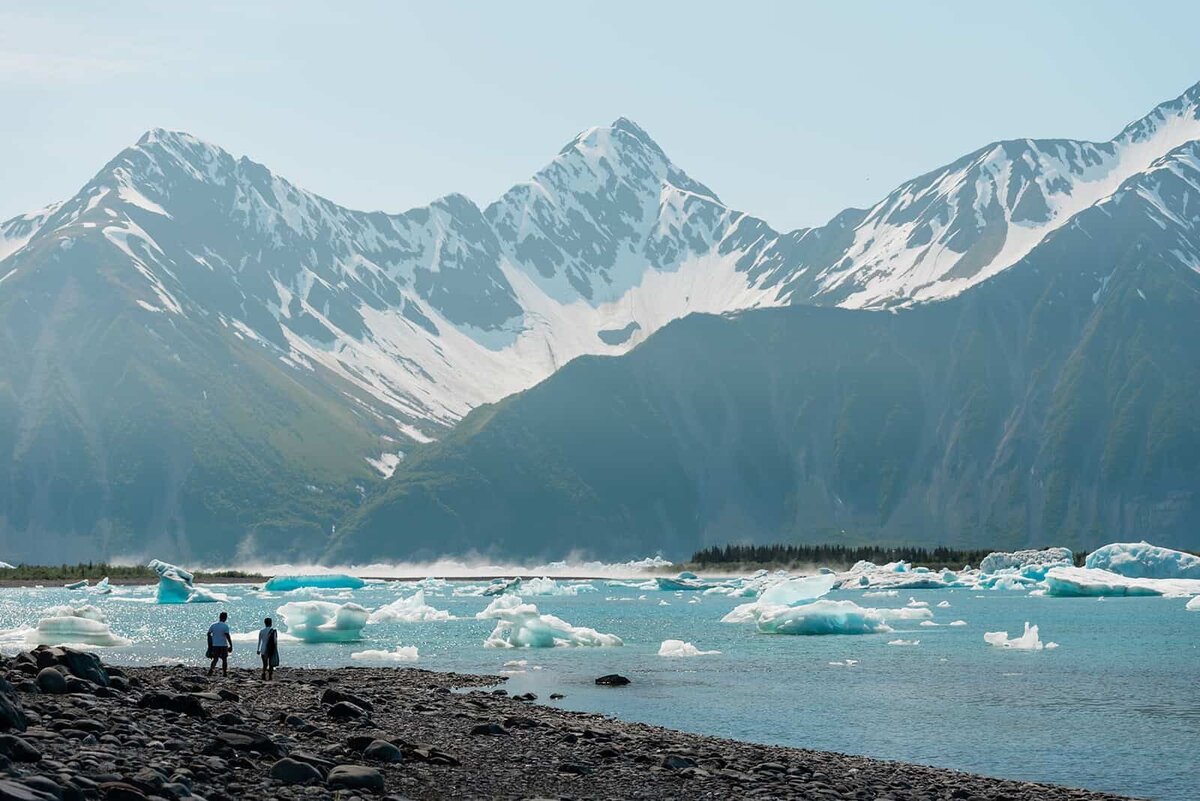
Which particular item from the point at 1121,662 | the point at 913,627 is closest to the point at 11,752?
the point at 1121,662

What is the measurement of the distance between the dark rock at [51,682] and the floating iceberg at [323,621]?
57961 millimetres

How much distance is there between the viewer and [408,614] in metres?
120

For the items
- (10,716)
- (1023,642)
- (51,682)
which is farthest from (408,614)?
(10,716)

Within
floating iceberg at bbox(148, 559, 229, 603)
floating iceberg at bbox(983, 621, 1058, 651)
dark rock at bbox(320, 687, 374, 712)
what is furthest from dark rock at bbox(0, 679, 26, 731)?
floating iceberg at bbox(148, 559, 229, 603)

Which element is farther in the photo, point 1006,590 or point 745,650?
point 1006,590

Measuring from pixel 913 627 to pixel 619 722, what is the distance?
6607 centimetres

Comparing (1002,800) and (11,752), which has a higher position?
(11,752)

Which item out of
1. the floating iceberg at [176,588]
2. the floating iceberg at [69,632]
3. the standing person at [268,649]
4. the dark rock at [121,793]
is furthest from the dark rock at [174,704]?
the floating iceberg at [176,588]

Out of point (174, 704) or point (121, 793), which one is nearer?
point (121, 793)

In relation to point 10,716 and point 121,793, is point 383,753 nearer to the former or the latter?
point 10,716

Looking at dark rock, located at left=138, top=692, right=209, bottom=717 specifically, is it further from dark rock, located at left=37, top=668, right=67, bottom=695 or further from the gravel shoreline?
dark rock, located at left=37, top=668, right=67, bottom=695

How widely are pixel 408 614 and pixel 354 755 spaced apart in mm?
90444

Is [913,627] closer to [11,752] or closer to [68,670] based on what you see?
[68,670]

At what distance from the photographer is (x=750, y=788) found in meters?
31.1
